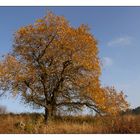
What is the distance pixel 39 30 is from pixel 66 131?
36.2 ft

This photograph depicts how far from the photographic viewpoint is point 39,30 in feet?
106

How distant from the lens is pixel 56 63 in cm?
3231

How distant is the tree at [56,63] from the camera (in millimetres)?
31828

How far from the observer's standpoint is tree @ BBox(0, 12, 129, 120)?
3183 centimetres

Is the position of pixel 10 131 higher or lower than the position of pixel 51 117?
lower
